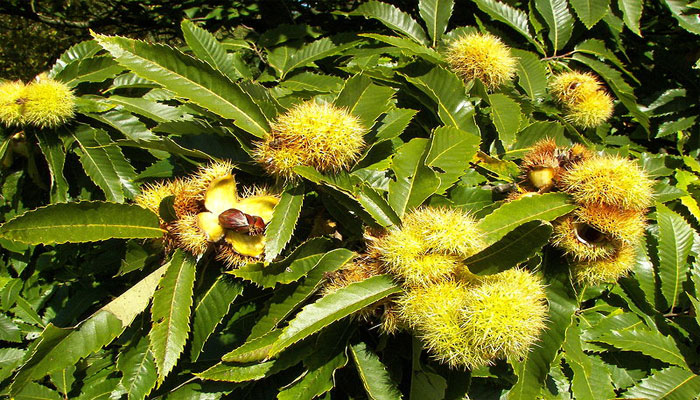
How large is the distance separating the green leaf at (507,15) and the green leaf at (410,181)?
994 mm

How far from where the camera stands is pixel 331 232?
4.08 ft

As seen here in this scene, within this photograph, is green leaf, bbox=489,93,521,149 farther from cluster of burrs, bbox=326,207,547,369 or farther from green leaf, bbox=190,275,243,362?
green leaf, bbox=190,275,243,362

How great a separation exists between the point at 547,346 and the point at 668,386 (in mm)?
676

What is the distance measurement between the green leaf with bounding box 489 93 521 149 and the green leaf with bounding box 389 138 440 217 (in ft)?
1.12

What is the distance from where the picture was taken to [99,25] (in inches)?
140

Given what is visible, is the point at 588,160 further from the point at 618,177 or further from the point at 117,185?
the point at 117,185

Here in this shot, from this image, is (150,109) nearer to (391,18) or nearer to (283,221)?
(283,221)

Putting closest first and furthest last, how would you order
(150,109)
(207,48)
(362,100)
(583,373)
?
(362,100) < (583,373) < (150,109) < (207,48)

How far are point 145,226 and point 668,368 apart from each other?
1.69m

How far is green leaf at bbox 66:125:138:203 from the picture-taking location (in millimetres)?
1392

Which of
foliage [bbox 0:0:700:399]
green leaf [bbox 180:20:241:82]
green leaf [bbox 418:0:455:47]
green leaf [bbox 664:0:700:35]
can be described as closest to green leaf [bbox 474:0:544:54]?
foliage [bbox 0:0:700:399]

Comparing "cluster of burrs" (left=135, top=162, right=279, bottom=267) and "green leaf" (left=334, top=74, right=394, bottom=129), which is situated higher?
"green leaf" (left=334, top=74, right=394, bottom=129)

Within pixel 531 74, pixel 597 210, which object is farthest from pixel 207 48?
pixel 597 210

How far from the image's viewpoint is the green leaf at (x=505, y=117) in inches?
55.2
